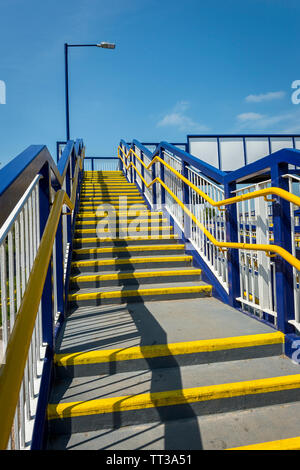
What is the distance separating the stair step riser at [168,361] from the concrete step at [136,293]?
121cm

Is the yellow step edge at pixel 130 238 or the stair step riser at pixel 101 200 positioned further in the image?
the stair step riser at pixel 101 200

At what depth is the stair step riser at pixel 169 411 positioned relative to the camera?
68.2 inches

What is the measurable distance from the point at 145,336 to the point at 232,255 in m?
1.32

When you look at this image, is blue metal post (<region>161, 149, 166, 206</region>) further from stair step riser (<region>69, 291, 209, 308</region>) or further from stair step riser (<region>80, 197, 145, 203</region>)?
stair step riser (<region>69, 291, 209, 308</region>)

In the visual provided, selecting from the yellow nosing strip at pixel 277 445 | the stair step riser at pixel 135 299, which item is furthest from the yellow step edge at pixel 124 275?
the yellow nosing strip at pixel 277 445

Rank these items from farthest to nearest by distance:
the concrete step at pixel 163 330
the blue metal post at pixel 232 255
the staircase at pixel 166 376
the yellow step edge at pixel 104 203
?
1. the yellow step edge at pixel 104 203
2. the blue metal post at pixel 232 255
3. the concrete step at pixel 163 330
4. the staircase at pixel 166 376

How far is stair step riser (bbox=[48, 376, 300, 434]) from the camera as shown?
1.73 meters

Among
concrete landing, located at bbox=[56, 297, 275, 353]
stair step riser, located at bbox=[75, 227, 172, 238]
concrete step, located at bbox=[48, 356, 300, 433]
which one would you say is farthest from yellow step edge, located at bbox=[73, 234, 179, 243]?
concrete step, located at bbox=[48, 356, 300, 433]

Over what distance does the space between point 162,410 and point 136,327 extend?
2.92ft

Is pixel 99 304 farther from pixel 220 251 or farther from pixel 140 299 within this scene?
pixel 220 251

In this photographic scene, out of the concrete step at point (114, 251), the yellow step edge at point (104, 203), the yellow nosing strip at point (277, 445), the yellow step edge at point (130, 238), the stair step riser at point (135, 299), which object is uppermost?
the yellow step edge at point (104, 203)

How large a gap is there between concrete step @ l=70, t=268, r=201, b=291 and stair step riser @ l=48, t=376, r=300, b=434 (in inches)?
74.7

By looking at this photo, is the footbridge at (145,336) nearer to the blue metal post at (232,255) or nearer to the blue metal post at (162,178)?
the blue metal post at (232,255)
